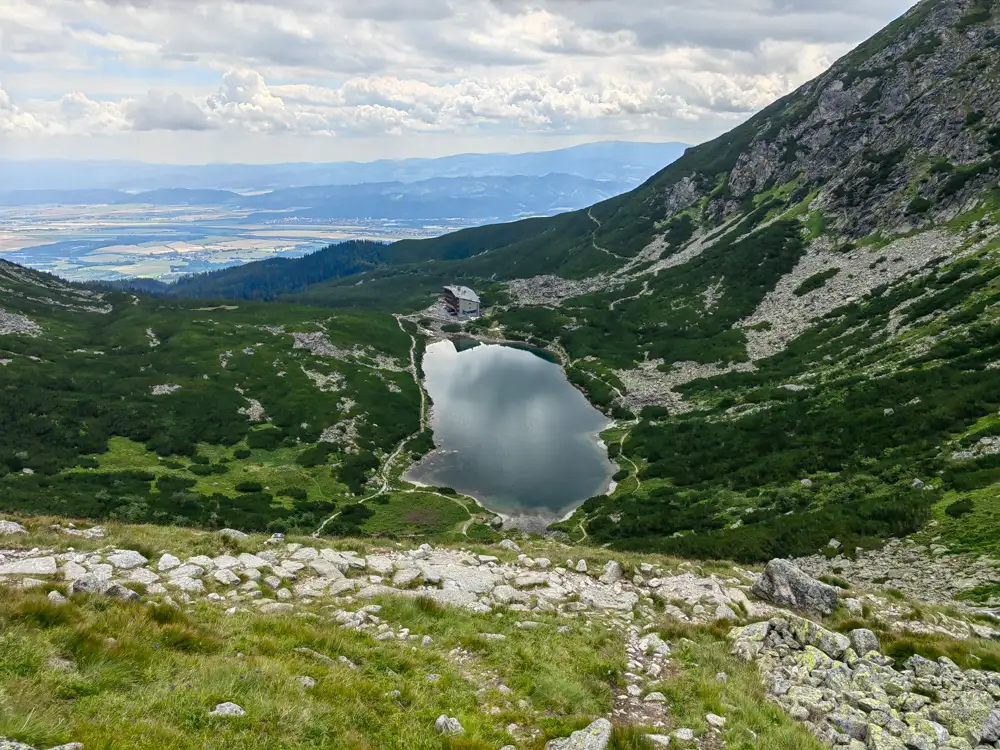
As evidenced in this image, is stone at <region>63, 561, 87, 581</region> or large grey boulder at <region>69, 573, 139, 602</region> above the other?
large grey boulder at <region>69, 573, 139, 602</region>

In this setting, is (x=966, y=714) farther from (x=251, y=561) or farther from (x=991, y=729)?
(x=251, y=561)

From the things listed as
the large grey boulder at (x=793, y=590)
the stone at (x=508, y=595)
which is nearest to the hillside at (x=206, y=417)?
the stone at (x=508, y=595)

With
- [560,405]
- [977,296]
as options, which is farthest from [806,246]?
[560,405]

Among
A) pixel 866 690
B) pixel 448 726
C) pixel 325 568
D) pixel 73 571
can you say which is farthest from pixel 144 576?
pixel 866 690

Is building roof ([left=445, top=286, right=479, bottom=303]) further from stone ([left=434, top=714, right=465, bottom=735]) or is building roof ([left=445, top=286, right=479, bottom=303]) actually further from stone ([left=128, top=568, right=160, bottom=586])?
stone ([left=434, top=714, right=465, bottom=735])

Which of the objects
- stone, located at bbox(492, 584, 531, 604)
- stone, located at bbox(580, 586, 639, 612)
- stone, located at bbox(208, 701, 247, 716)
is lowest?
stone, located at bbox(580, 586, 639, 612)

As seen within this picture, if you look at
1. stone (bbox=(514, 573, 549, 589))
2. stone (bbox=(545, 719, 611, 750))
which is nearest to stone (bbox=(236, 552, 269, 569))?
stone (bbox=(514, 573, 549, 589))
